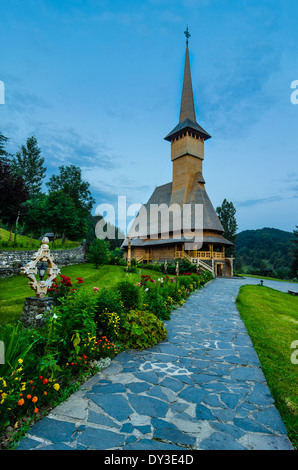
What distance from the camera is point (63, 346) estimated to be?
402 centimetres

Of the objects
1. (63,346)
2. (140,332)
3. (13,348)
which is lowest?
(140,332)

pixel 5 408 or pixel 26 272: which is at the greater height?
pixel 26 272

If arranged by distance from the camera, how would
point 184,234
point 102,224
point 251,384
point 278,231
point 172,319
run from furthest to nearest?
1. point 278,231
2. point 102,224
3. point 184,234
4. point 172,319
5. point 251,384

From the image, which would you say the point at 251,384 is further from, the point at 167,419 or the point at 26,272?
the point at 26,272

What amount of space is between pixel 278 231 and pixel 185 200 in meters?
74.2

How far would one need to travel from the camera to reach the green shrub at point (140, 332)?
216 inches

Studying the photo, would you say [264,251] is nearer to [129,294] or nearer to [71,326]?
[129,294]

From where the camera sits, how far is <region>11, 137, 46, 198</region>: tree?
51500 mm

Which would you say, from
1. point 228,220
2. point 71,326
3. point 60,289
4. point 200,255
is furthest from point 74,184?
point 71,326

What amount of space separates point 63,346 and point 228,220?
138 ft

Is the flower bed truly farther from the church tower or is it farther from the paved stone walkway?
the church tower

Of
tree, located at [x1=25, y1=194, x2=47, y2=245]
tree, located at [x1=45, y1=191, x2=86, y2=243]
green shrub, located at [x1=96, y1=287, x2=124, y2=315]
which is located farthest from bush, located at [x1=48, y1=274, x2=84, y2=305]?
tree, located at [x1=25, y1=194, x2=47, y2=245]
